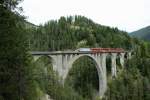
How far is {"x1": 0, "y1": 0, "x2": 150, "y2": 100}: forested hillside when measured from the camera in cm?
1402

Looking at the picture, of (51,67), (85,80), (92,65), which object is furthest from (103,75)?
(51,67)

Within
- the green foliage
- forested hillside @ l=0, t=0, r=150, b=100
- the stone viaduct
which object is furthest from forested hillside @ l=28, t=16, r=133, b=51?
the stone viaduct

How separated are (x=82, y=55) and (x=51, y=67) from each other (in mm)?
6663

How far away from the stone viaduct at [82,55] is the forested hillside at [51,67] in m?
1.24

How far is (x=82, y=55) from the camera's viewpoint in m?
52.4

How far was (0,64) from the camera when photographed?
13508mm

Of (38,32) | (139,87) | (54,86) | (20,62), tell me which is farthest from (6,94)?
(38,32)

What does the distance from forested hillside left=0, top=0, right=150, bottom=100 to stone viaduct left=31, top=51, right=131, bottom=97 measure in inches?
48.8

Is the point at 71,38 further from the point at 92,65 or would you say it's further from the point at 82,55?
the point at 82,55

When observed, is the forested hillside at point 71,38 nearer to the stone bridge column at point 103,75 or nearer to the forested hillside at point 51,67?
the forested hillside at point 51,67

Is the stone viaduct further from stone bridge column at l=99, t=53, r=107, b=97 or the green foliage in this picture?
the green foliage

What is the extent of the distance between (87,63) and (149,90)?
1793 centimetres

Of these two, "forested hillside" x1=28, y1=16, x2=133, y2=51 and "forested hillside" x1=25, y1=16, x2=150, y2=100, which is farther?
"forested hillside" x1=28, y1=16, x2=133, y2=51

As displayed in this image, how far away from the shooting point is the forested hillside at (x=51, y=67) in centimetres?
1402
